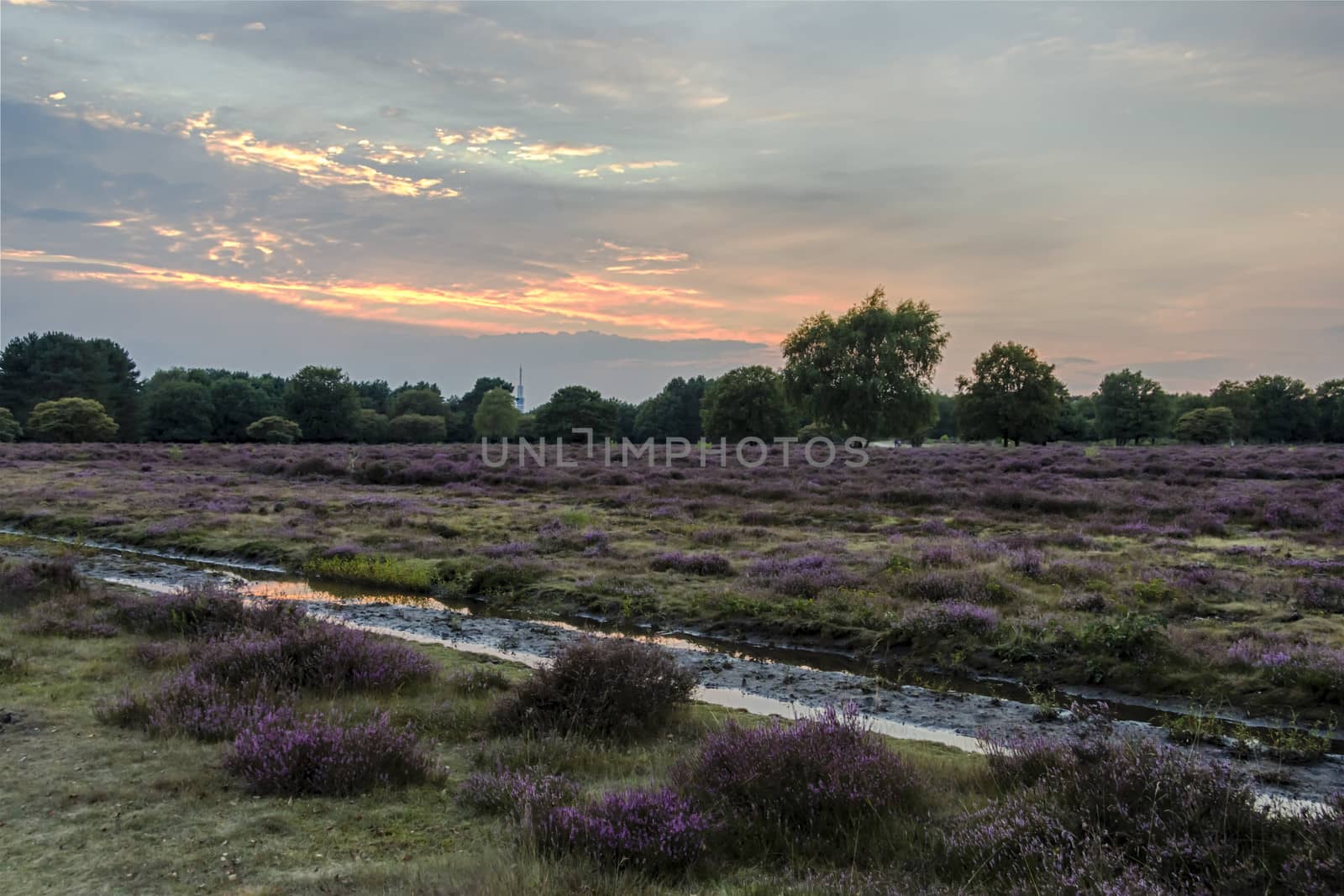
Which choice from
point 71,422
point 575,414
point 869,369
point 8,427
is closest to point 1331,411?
point 869,369

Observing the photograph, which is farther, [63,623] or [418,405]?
[418,405]

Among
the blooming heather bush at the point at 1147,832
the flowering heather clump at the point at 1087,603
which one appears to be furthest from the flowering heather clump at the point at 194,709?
the flowering heather clump at the point at 1087,603

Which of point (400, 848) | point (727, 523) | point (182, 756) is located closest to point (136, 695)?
point (182, 756)

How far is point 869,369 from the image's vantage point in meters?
52.8

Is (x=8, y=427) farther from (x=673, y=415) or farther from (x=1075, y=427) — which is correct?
(x=1075, y=427)

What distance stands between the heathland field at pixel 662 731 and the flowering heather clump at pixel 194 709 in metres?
0.04

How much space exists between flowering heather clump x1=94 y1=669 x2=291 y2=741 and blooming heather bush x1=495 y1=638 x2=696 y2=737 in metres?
2.22

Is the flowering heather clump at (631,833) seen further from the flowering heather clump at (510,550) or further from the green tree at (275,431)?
the green tree at (275,431)

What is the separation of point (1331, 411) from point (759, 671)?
109536 millimetres

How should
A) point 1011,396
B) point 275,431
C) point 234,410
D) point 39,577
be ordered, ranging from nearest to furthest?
point 39,577 < point 1011,396 < point 275,431 < point 234,410

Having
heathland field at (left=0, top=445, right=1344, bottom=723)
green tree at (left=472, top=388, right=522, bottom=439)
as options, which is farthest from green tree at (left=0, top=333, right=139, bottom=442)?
heathland field at (left=0, top=445, right=1344, bottom=723)

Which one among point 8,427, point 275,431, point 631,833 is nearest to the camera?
point 631,833

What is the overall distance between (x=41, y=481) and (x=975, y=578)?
41.4 meters

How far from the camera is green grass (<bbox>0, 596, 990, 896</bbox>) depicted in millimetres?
4547
